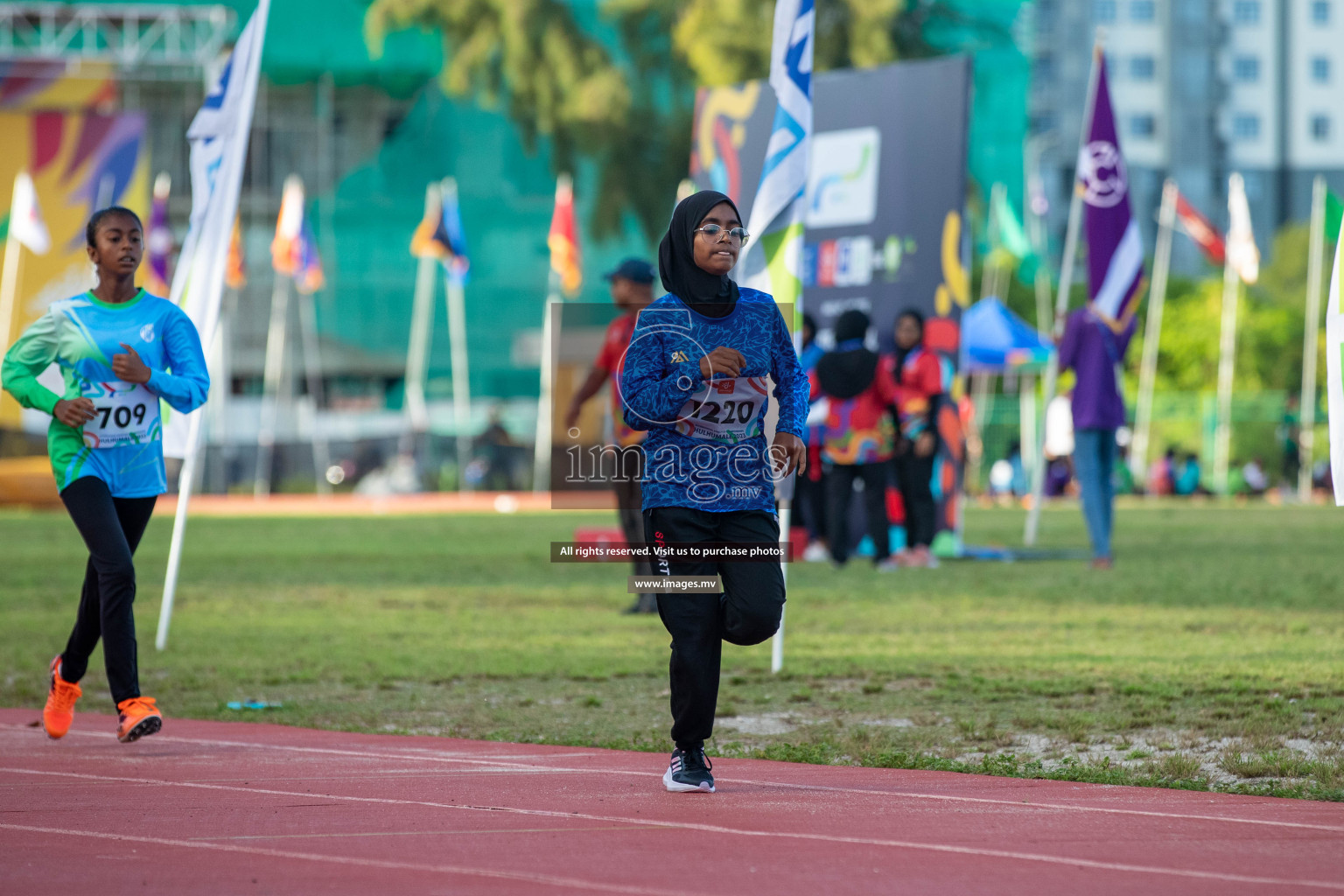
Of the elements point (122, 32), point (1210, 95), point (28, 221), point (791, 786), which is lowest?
point (791, 786)

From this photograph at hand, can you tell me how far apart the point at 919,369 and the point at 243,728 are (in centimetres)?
866

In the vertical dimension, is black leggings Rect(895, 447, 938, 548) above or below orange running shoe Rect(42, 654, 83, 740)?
above

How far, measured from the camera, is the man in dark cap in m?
10.8

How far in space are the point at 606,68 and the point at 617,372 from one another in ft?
87.3

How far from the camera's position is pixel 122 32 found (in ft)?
138

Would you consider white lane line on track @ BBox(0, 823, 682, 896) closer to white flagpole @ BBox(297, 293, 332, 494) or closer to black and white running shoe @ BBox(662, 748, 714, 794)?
black and white running shoe @ BBox(662, 748, 714, 794)

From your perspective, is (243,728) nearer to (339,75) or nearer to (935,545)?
(935,545)

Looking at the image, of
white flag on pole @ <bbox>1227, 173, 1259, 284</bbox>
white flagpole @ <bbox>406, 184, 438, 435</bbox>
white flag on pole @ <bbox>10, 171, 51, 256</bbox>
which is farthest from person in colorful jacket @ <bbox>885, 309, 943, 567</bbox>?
white flagpole @ <bbox>406, 184, 438, 435</bbox>

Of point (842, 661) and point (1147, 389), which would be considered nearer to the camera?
point (842, 661)

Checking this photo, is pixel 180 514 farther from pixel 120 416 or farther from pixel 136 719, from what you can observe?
pixel 136 719

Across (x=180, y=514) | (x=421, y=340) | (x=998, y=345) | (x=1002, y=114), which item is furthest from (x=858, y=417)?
(x=1002, y=114)

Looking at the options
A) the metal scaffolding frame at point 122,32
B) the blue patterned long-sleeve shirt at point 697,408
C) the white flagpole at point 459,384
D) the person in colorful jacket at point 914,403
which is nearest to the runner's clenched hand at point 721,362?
the blue patterned long-sleeve shirt at point 697,408

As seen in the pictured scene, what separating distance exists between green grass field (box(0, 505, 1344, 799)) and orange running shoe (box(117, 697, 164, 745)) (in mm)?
911

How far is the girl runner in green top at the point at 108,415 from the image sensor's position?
662 cm
